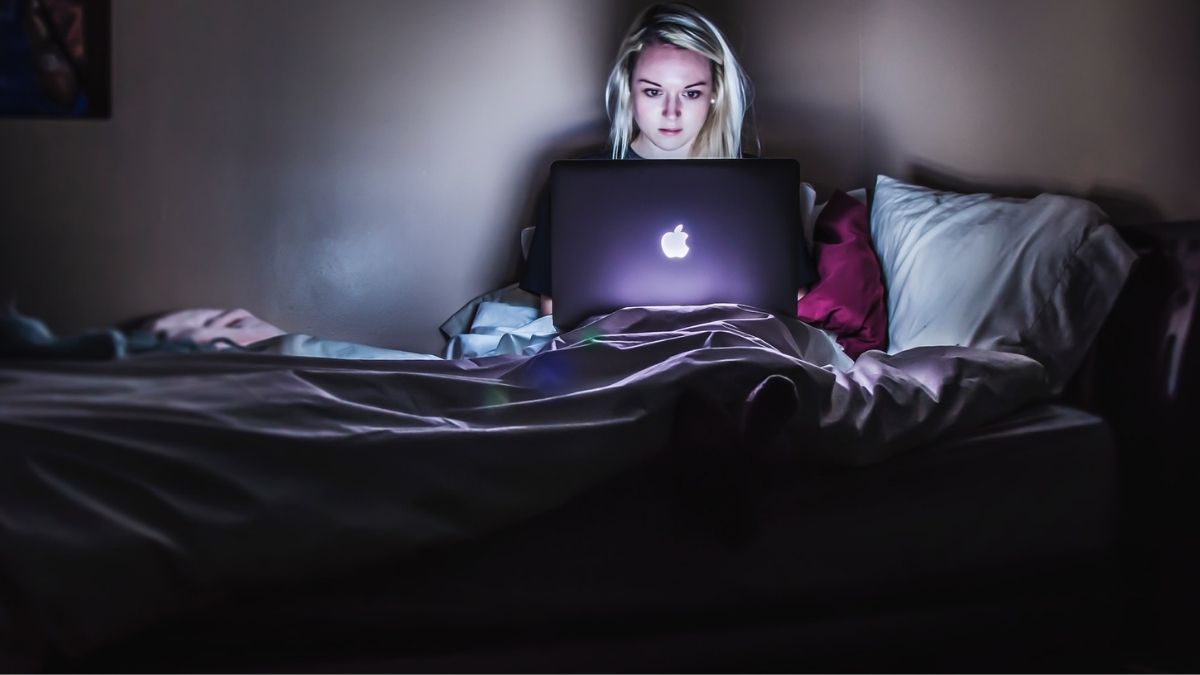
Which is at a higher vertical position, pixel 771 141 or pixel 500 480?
pixel 771 141

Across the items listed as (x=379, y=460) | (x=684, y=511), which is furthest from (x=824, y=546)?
(x=379, y=460)

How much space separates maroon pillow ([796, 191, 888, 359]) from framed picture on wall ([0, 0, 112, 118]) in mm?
1211

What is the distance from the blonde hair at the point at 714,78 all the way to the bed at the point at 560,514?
74 cm

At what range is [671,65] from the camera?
187 cm

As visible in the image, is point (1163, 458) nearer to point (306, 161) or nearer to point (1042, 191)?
point (1042, 191)

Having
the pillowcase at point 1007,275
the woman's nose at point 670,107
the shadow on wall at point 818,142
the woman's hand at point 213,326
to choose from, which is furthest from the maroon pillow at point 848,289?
the woman's hand at point 213,326

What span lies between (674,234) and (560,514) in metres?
0.59

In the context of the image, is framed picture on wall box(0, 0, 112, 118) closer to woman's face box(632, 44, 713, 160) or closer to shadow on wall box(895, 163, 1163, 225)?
woman's face box(632, 44, 713, 160)

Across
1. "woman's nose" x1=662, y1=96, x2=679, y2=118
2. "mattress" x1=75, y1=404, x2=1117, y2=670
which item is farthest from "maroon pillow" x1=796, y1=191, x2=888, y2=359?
"mattress" x1=75, y1=404, x2=1117, y2=670

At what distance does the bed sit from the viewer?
898 millimetres

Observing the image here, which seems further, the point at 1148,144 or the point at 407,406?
the point at 1148,144

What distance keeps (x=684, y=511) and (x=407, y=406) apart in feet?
1.23

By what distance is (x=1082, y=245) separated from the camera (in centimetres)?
136

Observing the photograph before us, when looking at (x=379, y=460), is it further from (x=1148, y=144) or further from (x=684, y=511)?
(x=1148, y=144)
